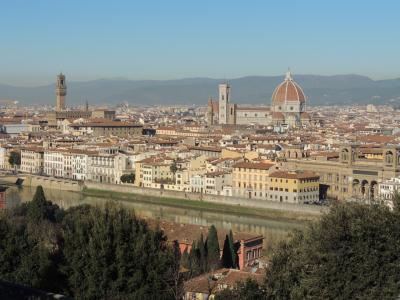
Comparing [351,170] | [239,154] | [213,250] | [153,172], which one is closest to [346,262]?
[213,250]

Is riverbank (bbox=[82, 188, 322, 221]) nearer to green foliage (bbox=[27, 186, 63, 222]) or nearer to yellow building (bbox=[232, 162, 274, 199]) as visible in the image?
yellow building (bbox=[232, 162, 274, 199])

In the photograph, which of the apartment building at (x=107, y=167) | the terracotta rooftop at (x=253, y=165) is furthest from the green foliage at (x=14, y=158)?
the terracotta rooftop at (x=253, y=165)

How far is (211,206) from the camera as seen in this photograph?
2612cm

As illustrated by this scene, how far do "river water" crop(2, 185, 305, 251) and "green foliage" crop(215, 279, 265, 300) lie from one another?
341 inches

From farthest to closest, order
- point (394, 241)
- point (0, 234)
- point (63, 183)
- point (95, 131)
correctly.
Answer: point (95, 131)
point (63, 183)
point (0, 234)
point (394, 241)

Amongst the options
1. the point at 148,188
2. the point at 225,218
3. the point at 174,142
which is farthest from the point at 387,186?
the point at 174,142

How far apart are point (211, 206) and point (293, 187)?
264 centimetres

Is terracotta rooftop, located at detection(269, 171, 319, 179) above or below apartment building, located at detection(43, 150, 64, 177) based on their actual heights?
above

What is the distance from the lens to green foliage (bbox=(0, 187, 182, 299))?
10.9 meters

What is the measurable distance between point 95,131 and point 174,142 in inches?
402

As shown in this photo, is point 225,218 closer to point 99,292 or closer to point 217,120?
point 99,292

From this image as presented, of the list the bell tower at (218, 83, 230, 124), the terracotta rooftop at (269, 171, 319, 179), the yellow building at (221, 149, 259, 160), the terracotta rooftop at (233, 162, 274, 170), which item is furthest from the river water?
the bell tower at (218, 83, 230, 124)

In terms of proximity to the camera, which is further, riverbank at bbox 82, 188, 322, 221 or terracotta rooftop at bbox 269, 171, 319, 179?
terracotta rooftop at bbox 269, 171, 319, 179

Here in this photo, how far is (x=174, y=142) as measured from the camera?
137 feet
